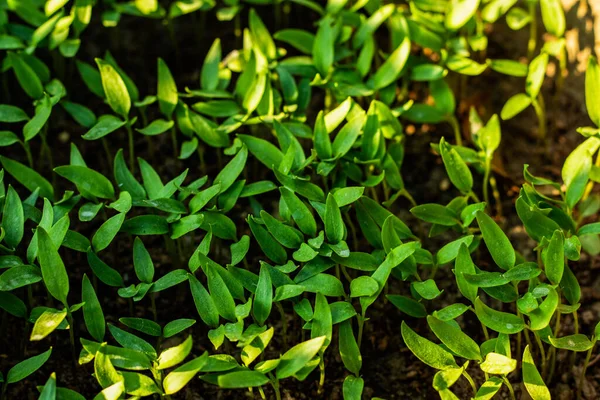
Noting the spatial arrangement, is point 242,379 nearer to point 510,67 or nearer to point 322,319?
point 322,319

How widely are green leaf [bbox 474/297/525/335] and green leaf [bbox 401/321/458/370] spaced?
0.09 metres

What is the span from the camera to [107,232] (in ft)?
4.87

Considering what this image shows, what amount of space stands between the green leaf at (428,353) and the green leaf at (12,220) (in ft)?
2.37

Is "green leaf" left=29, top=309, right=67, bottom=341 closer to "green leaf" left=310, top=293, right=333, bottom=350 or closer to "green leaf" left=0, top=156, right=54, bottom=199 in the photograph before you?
"green leaf" left=0, top=156, right=54, bottom=199

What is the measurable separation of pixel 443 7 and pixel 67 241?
3.44 feet

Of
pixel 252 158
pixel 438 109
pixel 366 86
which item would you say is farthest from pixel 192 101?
pixel 438 109

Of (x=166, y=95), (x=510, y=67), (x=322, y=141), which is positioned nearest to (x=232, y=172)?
(x=322, y=141)

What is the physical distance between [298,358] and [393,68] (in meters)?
0.76

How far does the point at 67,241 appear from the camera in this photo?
1.49 m

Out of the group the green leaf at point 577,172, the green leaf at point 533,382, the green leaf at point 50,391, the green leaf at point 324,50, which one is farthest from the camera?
the green leaf at point 324,50

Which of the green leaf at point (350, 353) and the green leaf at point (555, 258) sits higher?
the green leaf at point (555, 258)

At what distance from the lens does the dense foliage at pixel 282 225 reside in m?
1.38

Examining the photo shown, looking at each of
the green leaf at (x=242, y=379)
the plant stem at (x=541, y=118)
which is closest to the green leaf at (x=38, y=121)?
the green leaf at (x=242, y=379)

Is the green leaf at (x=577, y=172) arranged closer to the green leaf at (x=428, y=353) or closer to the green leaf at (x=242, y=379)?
the green leaf at (x=428, y=353)
